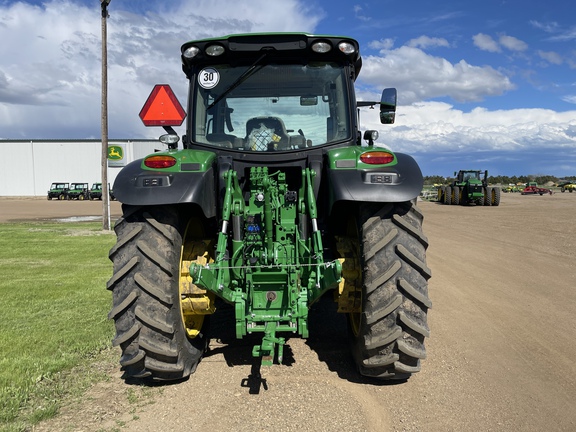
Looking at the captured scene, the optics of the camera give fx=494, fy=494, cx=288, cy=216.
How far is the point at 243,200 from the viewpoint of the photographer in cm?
417

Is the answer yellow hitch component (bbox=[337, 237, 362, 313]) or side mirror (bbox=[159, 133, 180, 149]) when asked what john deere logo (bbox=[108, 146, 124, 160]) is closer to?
side mirror (bbox=[159, 133, 180, 149])

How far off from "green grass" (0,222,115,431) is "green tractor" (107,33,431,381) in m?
0.63

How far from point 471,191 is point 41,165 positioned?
45718 millimetres

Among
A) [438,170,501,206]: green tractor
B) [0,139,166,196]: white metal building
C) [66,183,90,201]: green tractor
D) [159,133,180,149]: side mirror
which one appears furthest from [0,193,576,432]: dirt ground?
[0,139,166,196]: white metal building

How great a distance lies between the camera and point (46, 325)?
5309 millimetres

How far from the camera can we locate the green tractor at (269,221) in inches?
139

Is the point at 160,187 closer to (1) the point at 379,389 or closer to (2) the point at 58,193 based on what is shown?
(1) the point at 379,389

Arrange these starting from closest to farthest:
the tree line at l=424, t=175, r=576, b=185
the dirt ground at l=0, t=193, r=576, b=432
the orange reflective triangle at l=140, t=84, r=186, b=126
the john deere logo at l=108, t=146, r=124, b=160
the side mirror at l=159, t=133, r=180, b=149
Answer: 1. the dirt ground at l=0, t=193, r=576, b=432
2. the side mirror at l=159, t=133, r=180, b=149
3. the orange reflective triangle at l=140, t=84, r=186, b=126
4. the john deere logo at l=108, t=146, r=124, b=160
5. the tree line at l=424, t=175, r=576, b=185

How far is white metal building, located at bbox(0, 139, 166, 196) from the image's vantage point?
54.2 meters

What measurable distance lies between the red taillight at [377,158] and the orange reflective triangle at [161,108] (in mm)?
3925

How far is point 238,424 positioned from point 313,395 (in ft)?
2.11

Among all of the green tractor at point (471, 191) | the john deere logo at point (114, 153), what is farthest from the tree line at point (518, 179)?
the john deere logo at point (114, 153)

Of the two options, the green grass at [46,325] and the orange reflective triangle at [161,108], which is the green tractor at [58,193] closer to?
the green grass at [46,325]


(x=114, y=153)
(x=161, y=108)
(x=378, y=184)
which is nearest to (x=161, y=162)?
(x=378, y=184)
